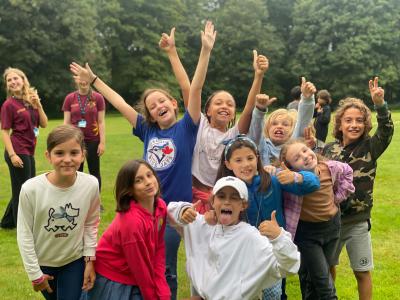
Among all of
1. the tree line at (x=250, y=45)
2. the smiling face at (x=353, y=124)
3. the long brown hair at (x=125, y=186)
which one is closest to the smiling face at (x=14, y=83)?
the long brown hair at (x=125, y=186)

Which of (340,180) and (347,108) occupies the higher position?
(347,108)

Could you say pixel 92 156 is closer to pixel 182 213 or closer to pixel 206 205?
pixel 206 205

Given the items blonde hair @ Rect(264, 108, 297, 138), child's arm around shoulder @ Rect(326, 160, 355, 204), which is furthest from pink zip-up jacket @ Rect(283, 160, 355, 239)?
blonde hair @ Rect(264, 108, 297, 138)

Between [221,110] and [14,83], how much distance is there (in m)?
3.57

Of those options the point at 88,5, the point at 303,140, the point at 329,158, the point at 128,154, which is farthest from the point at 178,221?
the point at 88,5

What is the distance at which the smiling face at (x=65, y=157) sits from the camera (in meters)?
3.20

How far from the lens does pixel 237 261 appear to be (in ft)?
9.78

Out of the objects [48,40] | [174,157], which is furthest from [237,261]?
[48,40]

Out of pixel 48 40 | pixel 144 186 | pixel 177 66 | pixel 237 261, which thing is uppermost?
pixel 48 40

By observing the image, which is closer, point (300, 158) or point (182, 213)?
point (182, 213)

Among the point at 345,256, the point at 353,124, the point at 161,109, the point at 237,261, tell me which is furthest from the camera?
the point at 345,256

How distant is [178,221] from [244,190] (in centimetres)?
53

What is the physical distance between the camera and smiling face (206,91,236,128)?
13.0 feet

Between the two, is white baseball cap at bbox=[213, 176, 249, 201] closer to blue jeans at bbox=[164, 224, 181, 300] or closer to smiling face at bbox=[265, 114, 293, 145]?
blue jeans at bbox=[164, 224, 181, 300]
